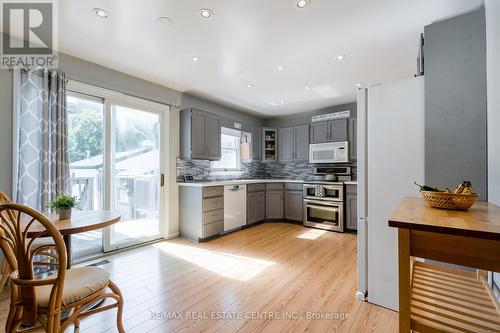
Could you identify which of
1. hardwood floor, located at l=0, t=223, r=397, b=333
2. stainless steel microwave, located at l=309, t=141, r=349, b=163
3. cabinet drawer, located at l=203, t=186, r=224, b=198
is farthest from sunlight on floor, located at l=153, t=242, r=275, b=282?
stainless steel microwave, located at l=309, t=141, r=349, b=163

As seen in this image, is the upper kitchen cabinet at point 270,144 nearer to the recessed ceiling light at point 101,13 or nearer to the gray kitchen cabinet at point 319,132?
the gray kitchen cabinet at point 319,132

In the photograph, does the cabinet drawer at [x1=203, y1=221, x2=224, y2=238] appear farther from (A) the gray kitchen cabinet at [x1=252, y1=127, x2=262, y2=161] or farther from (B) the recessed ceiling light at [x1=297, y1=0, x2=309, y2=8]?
(B) the recessed ceiling light at [x1=297, y1=0, x2=309, y2=8]

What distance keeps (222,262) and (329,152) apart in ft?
10.1

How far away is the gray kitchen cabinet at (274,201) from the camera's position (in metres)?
5.04

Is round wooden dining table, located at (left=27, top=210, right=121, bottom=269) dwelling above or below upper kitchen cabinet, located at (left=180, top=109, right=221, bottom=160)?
below

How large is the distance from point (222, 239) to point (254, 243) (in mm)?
576

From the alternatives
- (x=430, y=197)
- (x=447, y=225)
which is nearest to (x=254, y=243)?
(x=430, y=197)

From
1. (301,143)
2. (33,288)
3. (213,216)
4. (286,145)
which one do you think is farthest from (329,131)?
(33,288)

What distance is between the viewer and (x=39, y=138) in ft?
8.00

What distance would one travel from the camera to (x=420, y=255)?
2.75 feet

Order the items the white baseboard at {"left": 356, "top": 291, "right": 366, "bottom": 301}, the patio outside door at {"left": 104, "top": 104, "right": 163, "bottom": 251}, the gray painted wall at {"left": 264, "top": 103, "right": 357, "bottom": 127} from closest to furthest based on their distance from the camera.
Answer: the white baseboard at {"left": 356, "top": 291, "right": 366, "bottom": 301} → the patio outside door at {"left": 104, "top": 104, "right": 163, "bottom": 251} → the gray painted wall at {"left": 264, "top": 103, "right": 357, "bottom": 127}

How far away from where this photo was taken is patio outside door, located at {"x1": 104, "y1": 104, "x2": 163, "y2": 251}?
3211mm

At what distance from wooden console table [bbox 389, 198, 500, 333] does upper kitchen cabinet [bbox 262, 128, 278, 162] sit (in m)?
4.52

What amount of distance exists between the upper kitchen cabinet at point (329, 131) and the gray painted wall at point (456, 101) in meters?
2.84
